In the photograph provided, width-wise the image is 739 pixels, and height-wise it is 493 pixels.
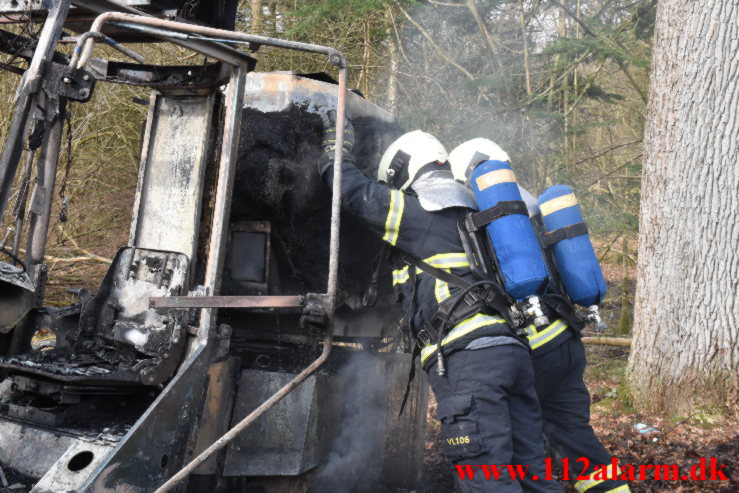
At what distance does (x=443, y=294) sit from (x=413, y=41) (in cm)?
704

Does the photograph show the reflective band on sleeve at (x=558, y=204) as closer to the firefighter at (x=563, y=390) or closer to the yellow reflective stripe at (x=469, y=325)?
the firefighter at (x=563, y=390)

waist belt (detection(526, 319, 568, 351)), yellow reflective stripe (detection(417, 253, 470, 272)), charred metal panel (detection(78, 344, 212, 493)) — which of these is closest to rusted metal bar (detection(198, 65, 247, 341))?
charred metal panel (detection(78, 344, 212, 493))

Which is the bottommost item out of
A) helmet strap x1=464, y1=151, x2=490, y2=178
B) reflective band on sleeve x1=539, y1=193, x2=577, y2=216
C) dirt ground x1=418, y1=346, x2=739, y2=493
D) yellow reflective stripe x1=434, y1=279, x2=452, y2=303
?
dirt ground x1=418, y1=346, x2=739, y2=493

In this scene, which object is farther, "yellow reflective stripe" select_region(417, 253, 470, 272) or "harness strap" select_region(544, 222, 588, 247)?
"harness strap" select_region(544, 222, 588, 247)

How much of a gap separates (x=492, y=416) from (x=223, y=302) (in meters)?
1.30

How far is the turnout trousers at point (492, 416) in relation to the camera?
2.94m

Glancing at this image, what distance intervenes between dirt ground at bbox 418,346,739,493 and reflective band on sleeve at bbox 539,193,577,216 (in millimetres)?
1907

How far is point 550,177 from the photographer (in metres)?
7.71

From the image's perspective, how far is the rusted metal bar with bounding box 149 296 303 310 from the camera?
8.68 ft

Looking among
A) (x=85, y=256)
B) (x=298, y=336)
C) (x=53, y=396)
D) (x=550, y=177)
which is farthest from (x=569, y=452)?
(x=85, y=256)

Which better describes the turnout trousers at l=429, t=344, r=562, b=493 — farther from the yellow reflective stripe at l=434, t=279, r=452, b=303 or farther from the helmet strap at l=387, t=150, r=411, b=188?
the helmet strap at l=387, t=150, r=411, b=188

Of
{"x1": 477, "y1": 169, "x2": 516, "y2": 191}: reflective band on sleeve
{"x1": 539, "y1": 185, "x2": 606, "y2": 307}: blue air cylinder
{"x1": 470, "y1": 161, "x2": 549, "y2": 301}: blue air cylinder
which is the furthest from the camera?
{"x1": 539, "y1": 185, "x2": 606, "y2": 307}: blue air cylinder

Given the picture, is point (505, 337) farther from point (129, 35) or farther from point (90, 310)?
point (129, 35)

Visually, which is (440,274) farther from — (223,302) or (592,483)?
(592,483)
